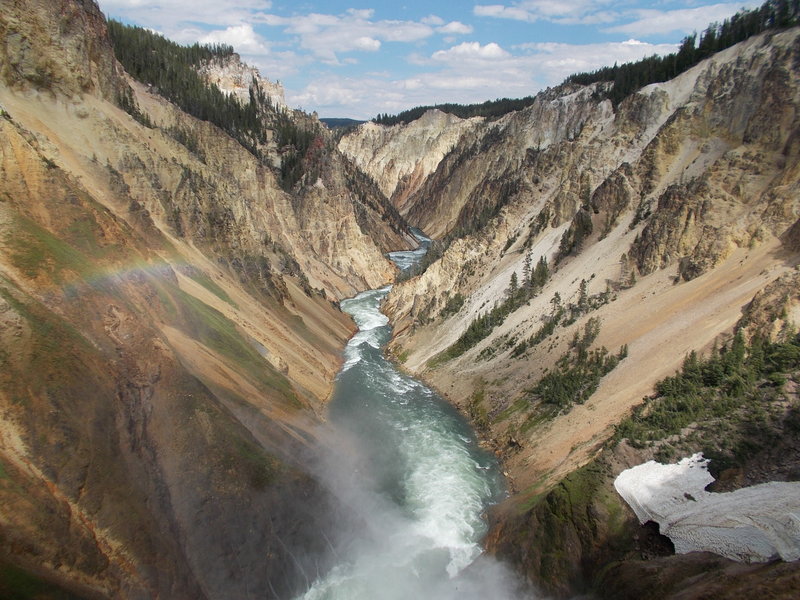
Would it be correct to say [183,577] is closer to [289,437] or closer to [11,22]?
[289,437]

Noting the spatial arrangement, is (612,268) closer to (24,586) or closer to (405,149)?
(24,586)

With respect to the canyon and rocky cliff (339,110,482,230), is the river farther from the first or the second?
rocky cliff (339,110,482,230)

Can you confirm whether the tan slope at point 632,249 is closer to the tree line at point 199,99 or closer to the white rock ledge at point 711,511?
the white rock ledge at point 711,511

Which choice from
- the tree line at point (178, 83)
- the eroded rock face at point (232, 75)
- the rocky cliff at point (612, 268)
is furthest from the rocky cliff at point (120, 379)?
the eroded rock face at point (232, 75)

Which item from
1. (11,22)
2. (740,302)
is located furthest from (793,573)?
(11,22)

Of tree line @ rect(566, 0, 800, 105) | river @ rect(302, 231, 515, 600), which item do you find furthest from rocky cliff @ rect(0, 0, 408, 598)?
tree line @ rect(566, 0, 800, 105)
